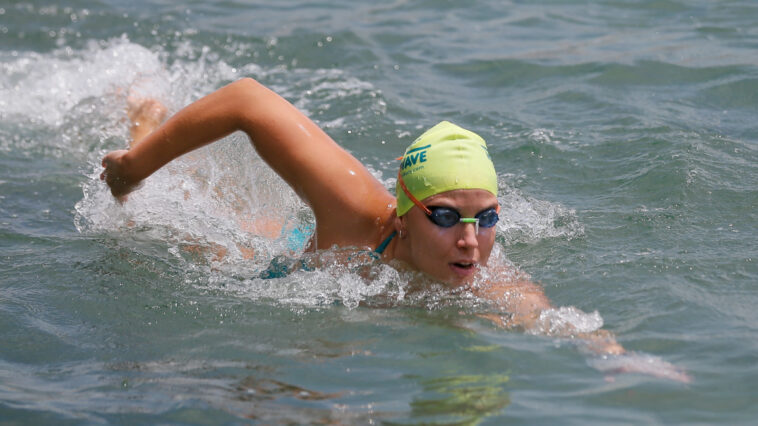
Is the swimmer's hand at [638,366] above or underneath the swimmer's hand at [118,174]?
underneath

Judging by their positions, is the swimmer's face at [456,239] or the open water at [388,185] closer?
the open water at [388,185]

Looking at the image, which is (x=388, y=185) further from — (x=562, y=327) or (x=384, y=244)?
(x=562, y=327)

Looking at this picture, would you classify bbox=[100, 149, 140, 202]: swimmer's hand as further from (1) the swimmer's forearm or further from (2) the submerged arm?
(2) the submerged arm

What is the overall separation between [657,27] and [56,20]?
802 cm

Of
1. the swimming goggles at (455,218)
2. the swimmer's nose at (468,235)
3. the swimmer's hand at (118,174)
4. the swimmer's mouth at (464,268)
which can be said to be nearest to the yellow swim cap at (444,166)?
the swimming goggles at (455,218)

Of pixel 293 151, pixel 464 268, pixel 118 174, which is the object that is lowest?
pixel 464 268

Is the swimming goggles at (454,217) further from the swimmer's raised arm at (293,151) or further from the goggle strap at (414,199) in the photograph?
the swimmer's raised arm at (293,151)

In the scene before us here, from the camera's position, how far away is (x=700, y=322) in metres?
4.73

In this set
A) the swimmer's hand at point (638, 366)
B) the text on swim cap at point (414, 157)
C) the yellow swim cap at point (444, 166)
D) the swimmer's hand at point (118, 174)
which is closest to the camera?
the swimmer's hand at point (638, 366)

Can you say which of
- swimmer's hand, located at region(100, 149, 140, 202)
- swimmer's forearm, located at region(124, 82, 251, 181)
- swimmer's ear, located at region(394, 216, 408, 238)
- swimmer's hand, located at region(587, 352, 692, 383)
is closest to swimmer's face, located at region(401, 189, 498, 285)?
swimmer's ear, located at region(394, 216, 408, 238)

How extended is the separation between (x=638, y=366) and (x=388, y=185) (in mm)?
3606

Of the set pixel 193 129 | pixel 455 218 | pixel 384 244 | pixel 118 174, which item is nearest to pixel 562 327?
pixel 455 218

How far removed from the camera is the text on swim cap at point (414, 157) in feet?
16.8

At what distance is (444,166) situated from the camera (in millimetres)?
4965
